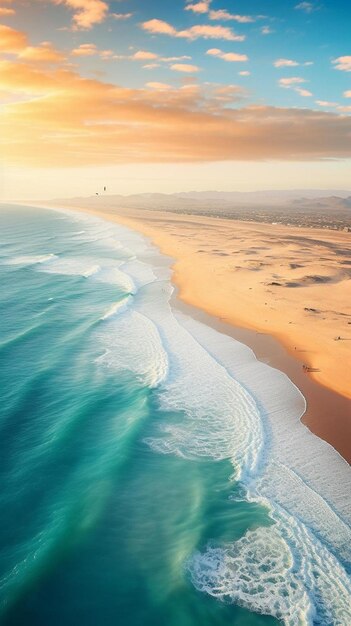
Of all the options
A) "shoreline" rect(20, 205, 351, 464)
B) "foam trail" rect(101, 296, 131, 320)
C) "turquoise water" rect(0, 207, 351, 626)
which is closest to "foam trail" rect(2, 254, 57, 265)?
"foam trail" rect(101, 296, 131, 320)

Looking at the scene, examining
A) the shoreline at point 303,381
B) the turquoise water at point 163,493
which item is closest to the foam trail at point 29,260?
the shoreline at point 303,381

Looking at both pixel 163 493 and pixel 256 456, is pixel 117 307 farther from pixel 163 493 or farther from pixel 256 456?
pixel 163 493

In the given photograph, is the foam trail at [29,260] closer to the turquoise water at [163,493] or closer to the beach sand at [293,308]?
the beach sand at [293,308]

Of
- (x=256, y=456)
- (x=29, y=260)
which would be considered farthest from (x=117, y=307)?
(x=29, y=260)

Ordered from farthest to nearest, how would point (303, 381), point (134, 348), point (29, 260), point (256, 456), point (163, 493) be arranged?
point (29, 260) → point (134, 348) → point (303, 381) → point (256, 456) → point (163, 493)

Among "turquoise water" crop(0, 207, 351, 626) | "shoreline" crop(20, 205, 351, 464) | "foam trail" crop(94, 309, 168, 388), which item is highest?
"shoreline" crop(20, 205, 351, 464)

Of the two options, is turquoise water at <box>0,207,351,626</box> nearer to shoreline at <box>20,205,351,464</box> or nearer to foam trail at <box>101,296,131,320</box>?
shoreline at <box>20,205,351,464</box>
